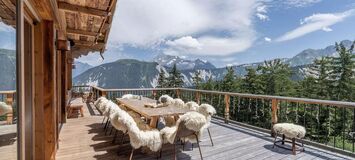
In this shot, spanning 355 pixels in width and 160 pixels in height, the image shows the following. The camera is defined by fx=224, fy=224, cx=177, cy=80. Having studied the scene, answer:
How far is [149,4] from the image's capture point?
820 centimetres

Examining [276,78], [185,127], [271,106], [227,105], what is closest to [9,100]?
[185,127]

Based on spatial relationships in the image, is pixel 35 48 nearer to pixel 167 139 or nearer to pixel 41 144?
pixel 41 144

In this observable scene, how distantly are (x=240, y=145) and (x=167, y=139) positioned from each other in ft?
5.33

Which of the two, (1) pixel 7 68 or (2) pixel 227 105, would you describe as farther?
(2) pixel 227 105

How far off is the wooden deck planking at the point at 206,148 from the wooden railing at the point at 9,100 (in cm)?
196

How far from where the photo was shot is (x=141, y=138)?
3131 mm

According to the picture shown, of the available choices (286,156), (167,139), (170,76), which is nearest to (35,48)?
(167,139)

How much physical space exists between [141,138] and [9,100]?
69.4 inches

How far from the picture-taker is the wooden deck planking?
361cm

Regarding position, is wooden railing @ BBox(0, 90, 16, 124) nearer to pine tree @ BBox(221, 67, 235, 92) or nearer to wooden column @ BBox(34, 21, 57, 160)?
wooden column @ BBox(34, 21, 57, 160)

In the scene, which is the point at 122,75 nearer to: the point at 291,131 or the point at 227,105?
the point at 227,105

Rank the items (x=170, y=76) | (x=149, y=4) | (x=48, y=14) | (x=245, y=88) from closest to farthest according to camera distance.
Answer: (x=48, y=14) < (x=149, y=4) < (x=245, y=88) < (x=170, y=76)

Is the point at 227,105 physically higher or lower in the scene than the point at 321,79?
lower

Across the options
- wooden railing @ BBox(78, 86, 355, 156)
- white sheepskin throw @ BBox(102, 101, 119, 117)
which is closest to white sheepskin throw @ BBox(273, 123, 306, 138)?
wooden railing @ BBox(78, 86, 355, 156)
